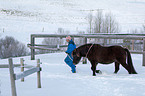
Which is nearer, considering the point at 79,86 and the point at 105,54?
the point at 79,86

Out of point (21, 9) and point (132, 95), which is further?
point (21, 9)

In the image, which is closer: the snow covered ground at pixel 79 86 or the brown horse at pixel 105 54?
the snow covered ground at pixel 79 86

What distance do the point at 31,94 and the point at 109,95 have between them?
1.71 metres

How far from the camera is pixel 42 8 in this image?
6144 centimetres

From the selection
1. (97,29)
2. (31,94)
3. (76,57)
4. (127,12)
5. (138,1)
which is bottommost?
(31,94)

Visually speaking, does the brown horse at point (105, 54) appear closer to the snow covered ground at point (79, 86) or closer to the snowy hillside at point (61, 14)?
the snow covered ground at point (79, 86)

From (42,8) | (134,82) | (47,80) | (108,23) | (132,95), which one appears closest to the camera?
(132,95)

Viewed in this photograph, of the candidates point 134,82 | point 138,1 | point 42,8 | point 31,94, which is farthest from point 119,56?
A: point 138,1

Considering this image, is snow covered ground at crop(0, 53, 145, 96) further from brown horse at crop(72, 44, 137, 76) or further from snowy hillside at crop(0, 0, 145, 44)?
snowy hillside at crop(0, 0, 145, 44)

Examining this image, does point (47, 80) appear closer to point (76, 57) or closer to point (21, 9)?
point (76, 57)

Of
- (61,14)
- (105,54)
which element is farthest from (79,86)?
(61,14)

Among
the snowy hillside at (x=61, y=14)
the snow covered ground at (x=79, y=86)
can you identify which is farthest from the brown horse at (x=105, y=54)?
the snowy hillside at (x=61, y=14)

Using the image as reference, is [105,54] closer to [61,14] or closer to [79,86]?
[79,86]

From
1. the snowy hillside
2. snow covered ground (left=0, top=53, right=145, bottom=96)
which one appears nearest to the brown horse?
snow covered ground (left=0, top=53, right=145, bottom=96)
